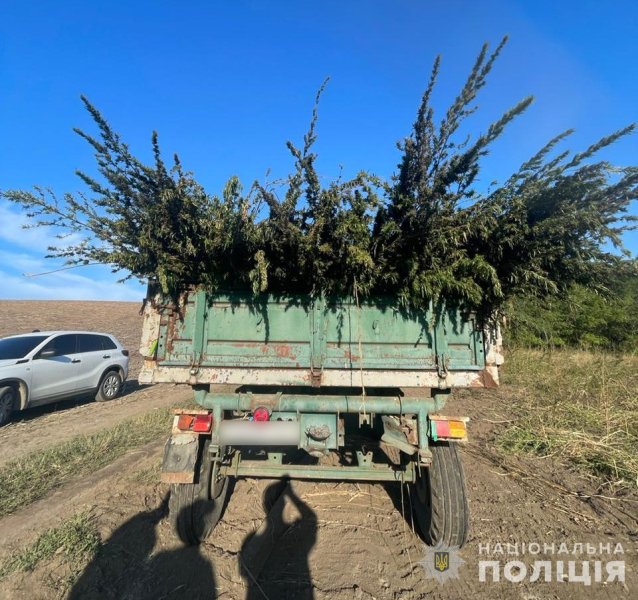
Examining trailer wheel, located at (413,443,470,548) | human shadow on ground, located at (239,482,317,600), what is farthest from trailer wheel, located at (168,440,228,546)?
trailer wheel, located at (413,443,470,548)

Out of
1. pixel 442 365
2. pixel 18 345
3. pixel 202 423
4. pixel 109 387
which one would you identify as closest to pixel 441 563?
pixel 442 365

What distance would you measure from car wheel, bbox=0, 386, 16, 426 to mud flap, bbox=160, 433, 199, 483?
604 cm

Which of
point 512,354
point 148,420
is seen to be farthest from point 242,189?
point 512,354

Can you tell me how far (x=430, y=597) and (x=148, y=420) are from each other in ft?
18.9

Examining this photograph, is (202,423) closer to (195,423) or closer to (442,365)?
(195,423)

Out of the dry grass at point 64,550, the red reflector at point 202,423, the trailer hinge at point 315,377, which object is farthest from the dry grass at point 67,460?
the trailer hinge at point 315,377

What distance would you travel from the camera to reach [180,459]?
9.48ft

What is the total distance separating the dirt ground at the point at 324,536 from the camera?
2.68m

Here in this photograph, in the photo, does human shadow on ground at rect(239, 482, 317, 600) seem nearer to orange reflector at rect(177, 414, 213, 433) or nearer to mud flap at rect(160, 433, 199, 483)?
mud flap at rect(160, 433, 199, 483)

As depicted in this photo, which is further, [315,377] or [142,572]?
[315,377]

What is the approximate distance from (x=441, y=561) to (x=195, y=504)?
81.8 inches

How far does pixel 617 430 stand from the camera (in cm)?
582

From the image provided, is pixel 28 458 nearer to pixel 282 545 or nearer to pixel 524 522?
pixel 282 545

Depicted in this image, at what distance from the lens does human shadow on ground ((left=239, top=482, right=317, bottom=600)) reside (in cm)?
264
